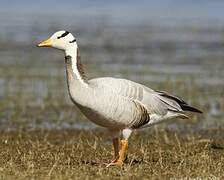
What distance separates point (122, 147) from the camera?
33.6 feet

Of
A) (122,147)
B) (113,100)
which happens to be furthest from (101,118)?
(122,147)

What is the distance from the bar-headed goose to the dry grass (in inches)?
19.5

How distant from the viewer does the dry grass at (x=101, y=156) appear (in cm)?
921

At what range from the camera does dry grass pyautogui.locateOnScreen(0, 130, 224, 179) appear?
921cm

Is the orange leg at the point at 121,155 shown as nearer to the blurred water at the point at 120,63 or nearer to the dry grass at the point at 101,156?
the dry grass at the point at 101,156

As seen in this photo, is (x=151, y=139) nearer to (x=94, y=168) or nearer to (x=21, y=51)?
(x=94, y=168)

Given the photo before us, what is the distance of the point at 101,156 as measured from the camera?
1110 centimetres

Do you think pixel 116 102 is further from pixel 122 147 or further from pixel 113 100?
pixel 122 147

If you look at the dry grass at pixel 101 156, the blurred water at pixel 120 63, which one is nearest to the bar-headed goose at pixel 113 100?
the dry grass at pixel 101 156

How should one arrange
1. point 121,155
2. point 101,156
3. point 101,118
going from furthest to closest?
point 101,156
point 121,155
point 101,118

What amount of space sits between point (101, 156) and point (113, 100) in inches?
60.5

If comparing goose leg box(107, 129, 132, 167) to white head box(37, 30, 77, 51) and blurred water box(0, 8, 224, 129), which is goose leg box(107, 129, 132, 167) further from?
blurred water box(0, 8, 224, 129)

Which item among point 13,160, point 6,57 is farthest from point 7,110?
point 6,57

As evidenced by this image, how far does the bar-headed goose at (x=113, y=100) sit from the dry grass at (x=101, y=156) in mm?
495
